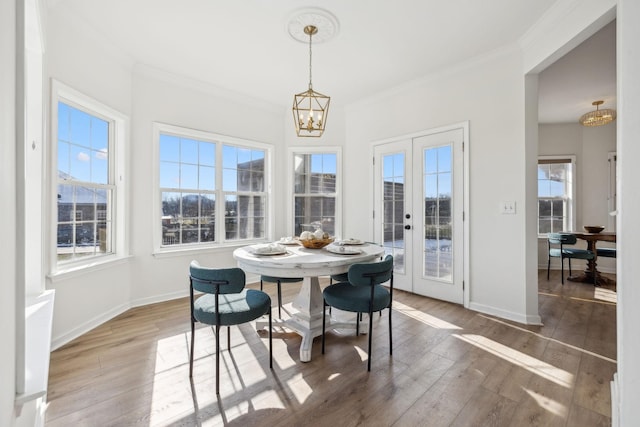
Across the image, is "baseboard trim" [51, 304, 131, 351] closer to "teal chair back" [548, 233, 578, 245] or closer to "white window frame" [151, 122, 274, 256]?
"white window frame" [151, 122, 274, 256]

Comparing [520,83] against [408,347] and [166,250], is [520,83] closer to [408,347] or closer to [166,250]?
[408,347]

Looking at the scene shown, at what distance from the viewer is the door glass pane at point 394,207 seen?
409cm

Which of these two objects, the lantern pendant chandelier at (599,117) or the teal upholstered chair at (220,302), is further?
the lantern pendant chandelier at (599,117)

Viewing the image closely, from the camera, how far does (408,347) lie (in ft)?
8.16

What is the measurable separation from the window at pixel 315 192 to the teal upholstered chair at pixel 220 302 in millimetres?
2793

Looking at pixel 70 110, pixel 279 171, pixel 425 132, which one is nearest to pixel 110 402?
pixel 70 110

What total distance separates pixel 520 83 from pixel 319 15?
2156mm

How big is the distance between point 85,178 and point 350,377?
10.1 ft

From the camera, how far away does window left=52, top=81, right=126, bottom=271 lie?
8.67ft

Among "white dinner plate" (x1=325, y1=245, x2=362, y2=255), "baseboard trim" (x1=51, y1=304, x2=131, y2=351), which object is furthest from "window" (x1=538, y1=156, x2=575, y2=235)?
"baseboard trim" (x1=51, y1=304, x2=131, y2=351)

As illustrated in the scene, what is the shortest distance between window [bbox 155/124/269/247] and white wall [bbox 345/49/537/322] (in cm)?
255

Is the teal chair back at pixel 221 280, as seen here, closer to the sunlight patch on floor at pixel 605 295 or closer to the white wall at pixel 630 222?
the white wall at pixel 630 222

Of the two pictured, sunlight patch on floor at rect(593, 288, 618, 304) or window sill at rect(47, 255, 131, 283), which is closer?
window sill at rect(47, 255, 131, 283)
